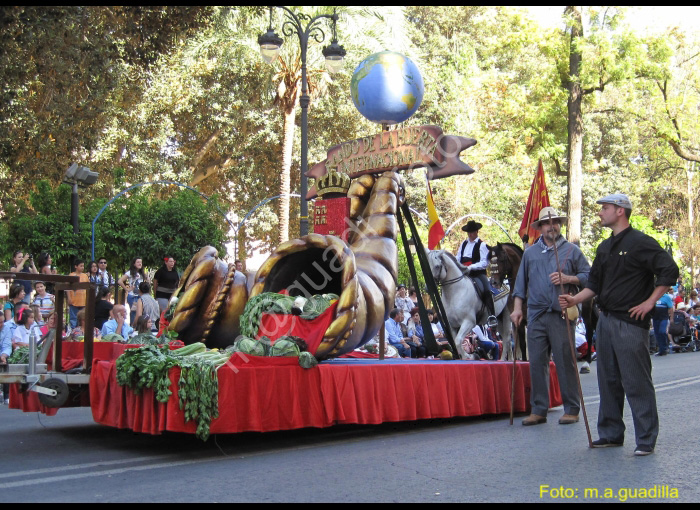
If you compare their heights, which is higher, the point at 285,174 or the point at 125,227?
the point at 285,174

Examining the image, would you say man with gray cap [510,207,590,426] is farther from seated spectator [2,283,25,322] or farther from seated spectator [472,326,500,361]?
seated spectator [2,283,25,322]

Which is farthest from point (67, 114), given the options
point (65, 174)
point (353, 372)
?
point (353, 372)

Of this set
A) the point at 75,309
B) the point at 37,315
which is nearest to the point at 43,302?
the point at 37,315

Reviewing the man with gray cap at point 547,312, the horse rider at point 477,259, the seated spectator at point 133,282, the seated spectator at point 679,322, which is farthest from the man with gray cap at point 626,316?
the seated spectator at point 679,322

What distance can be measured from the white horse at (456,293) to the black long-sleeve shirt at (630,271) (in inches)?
253

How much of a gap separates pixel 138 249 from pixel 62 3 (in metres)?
12.2

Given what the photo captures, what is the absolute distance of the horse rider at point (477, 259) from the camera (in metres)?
14.5

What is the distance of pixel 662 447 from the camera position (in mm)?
7738

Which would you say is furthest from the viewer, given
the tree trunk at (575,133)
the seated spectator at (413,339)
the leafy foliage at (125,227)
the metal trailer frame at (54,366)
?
the tree trunk at (575,133)

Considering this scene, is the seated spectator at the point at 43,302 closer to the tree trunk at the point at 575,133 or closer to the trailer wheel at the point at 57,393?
the trailer wheel at the point at 57,393

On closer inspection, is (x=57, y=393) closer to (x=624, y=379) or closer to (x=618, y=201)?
(x=624, y=379)

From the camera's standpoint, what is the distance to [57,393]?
299 inches

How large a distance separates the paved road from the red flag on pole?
3.66 metres

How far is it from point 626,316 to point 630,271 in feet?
1.30
